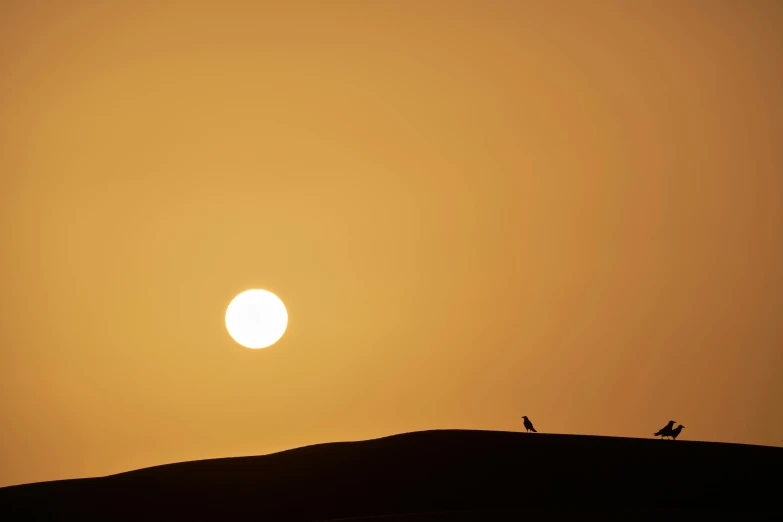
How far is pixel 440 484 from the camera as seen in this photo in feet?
78.3

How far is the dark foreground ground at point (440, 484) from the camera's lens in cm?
2136

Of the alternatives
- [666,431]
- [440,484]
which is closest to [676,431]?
Result: [666,431]

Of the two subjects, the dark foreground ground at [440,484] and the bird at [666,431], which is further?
the bird at [666,431]

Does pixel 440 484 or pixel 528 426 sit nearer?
pixel 440 484

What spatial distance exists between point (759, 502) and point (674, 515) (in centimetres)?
365

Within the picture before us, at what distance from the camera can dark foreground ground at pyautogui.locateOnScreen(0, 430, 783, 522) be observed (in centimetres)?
2136

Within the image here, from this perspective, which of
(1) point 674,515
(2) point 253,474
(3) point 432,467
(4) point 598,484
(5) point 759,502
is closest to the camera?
(1) point 674,515

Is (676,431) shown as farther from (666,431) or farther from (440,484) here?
(440,484)

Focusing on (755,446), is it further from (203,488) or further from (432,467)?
(203,488)

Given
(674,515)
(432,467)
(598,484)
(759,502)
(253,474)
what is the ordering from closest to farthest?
(674,515), (759,502), (598,484), (432,467), (253,474)

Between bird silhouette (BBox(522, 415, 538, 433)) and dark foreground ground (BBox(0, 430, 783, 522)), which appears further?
bird silhouette (BBox(522, 415, 538, 433))

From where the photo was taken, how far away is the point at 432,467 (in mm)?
25219

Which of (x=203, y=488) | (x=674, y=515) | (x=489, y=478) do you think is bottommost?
(x=674, y=515)

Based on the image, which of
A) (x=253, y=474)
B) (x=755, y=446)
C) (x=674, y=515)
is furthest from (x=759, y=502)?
(x=253, y=474)
